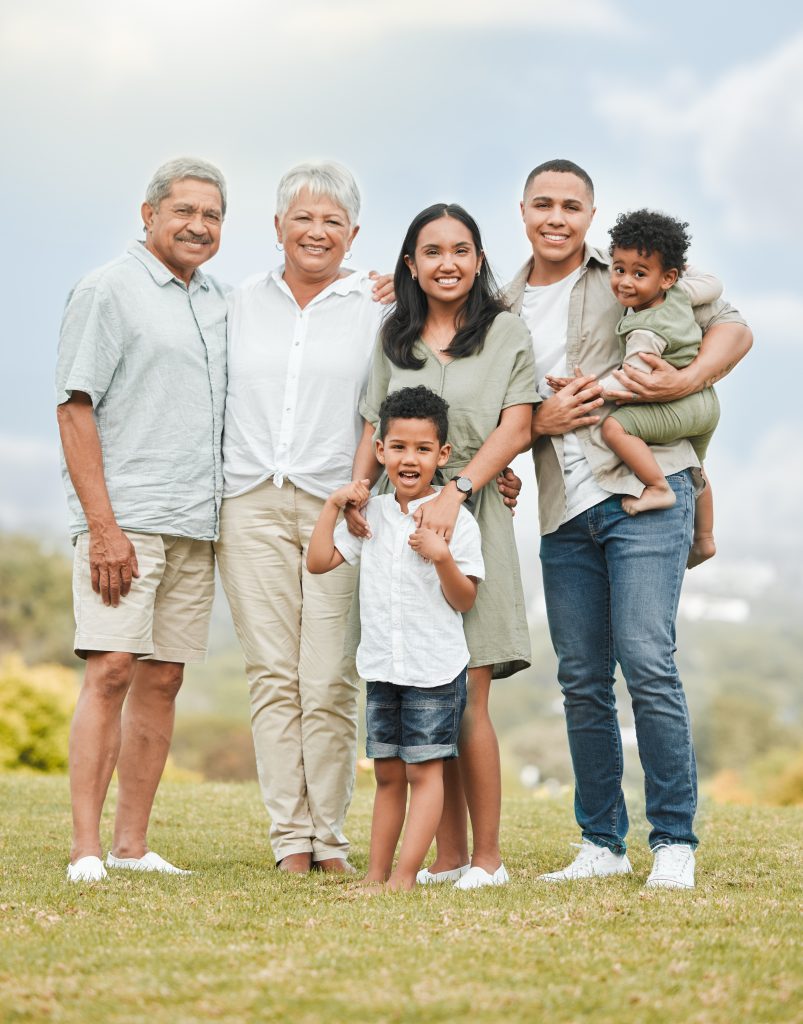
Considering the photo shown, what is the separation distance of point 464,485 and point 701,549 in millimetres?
1226

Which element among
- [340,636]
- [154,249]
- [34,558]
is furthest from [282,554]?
→ [34,558]

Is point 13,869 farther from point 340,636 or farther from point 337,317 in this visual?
point 337,317

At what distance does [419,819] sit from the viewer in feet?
14.5

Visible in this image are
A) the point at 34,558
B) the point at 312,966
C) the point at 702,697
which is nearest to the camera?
the point at 312,966

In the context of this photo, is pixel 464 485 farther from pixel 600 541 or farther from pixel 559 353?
pixel 559 353

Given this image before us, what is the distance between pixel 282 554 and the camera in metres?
5.23

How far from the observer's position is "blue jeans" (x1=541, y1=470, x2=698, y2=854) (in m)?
4.54

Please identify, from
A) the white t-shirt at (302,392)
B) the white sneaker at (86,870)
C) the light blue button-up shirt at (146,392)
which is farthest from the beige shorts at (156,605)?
the white sneaker at (86,870)

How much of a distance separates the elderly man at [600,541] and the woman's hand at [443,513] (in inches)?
20.9

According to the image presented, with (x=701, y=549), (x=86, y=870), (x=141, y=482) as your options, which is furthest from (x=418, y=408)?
(x=86, y=870)

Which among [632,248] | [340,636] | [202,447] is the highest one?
[632,248]

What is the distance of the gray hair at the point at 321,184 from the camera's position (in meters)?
5.13

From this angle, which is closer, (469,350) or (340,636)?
(469,350)

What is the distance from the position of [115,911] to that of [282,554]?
5.53 feet
